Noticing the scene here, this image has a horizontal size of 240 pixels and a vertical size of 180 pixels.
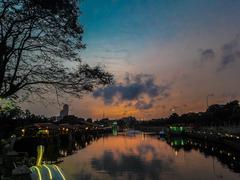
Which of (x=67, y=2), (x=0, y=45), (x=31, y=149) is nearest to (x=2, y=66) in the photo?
(x=0, y=45)

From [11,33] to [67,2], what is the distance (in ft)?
7.27

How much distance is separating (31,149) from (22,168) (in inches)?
1717

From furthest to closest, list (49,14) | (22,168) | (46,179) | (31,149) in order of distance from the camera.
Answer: (31,149) → (49,14) → (46,179) → (22,168)

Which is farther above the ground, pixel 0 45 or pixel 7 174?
pixel 0 45

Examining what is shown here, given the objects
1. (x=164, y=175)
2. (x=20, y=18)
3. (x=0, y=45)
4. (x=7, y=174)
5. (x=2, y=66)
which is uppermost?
(x=20, y=18)

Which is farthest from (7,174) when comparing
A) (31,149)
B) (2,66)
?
(31,149)

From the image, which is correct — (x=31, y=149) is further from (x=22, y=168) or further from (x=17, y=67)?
(x=22, y=168)

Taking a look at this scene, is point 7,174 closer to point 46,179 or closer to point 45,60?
point 46,179

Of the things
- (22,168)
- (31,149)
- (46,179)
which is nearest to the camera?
(22,168)

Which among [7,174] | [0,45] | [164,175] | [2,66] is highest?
[0,45]

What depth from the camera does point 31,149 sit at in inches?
1956

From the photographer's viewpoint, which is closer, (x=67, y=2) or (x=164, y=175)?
(x=67, y=2)

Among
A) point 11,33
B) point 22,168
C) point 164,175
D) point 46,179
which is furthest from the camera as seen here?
point 164,175

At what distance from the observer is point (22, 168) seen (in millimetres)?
7906
